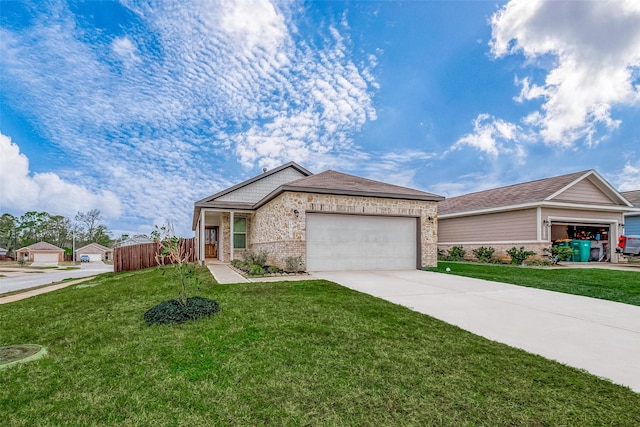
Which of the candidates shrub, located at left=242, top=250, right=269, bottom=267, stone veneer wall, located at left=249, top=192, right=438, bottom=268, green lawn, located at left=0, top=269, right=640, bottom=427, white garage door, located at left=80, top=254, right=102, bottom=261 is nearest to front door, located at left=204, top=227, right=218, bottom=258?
stone veneer wall, located at left=249, top=192, right=438, bottom=268

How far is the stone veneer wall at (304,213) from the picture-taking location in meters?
11.2

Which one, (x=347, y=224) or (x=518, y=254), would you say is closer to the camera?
(x=347, y=224)

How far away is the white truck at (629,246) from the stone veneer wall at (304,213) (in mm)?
11653

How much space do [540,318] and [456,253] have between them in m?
14.7

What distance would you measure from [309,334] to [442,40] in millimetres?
14476

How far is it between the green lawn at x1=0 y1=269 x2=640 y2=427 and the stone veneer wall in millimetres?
6091

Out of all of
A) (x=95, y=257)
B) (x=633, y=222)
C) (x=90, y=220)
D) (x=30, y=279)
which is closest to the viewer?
(x=30, y=279)

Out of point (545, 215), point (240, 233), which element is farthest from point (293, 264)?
point (545, 215)

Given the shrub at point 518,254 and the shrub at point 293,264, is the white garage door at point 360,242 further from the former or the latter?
the shrub at point 518,254

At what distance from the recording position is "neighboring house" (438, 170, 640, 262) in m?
15.4

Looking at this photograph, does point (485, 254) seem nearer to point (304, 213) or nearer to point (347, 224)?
point (347, 224)

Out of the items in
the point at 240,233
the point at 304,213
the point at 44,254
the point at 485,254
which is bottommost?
the point at 44,254

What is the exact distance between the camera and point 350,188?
11852mm

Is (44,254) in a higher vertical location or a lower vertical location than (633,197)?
lower
